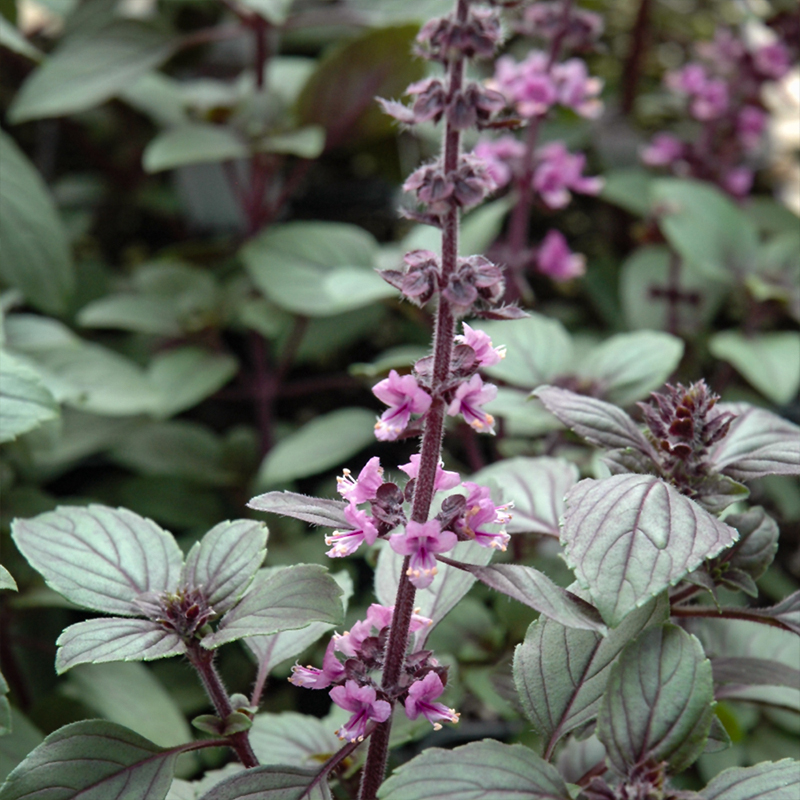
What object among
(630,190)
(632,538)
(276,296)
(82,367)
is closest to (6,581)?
(632,538)

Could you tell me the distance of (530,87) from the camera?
117 centimetres

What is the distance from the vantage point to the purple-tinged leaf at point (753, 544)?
639 millimetres

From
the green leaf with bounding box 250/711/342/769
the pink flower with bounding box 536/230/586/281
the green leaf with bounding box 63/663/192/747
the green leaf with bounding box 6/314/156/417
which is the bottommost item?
the green leaf with bounding box 63/663/192/747

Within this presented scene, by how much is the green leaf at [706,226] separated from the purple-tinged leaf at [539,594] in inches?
36.7

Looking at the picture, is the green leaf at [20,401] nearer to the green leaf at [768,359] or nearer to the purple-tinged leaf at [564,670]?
the purple-tinged leaf at [564,670]

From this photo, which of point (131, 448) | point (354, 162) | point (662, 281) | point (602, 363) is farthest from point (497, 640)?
point (354, 162)

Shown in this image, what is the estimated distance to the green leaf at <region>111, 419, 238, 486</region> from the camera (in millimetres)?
1261

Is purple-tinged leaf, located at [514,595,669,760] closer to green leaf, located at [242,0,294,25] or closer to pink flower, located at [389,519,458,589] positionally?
pink flower, located at [389,519,458,589]

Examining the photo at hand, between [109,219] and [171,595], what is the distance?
4.55ft

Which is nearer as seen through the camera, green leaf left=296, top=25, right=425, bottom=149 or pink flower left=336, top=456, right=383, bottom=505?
pink flower left=336, top=456, right=383, bottom=505

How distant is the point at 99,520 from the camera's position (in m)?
0.65

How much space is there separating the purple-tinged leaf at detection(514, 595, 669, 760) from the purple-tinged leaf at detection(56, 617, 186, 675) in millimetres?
231

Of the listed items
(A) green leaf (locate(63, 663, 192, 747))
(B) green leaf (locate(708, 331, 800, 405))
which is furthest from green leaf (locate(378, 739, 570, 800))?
(B) green leaf (locate(708, 331, 800, 405))

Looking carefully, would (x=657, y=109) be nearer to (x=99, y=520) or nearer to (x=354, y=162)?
(x=354, y=162)
